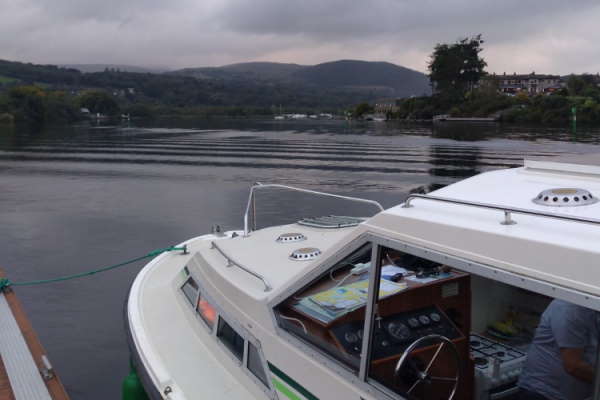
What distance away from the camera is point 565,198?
2.41 meters

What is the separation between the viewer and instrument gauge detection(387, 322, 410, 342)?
2691 mm

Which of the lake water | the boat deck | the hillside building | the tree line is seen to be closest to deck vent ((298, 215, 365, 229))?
the boat deck

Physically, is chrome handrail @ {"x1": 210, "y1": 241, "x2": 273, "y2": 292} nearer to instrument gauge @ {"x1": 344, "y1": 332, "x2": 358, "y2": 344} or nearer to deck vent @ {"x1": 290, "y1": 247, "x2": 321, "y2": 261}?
deck vent @ {"x1": 290, "y1": 247, "x2": 321, "y2": 261}

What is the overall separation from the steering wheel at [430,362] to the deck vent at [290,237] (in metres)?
2.28

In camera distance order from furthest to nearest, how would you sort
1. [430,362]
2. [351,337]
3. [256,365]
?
[256,365]
[351,337]
[430,362]

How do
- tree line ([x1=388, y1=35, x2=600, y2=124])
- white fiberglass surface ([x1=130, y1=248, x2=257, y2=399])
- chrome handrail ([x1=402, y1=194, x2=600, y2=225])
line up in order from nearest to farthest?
chrome handrail ([x1=402, y1=194, x2=600, y2=225]), white fiberglass surface ([x1=130, y1=248, x2=257, y2=399]), tree line ([x1=388, y1=35, x2=600, y2=124])

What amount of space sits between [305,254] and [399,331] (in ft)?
5.31

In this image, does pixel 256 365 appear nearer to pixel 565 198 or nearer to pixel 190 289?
pixel 190 289

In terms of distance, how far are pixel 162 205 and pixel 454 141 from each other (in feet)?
93.3

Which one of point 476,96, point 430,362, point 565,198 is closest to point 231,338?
point 430,362

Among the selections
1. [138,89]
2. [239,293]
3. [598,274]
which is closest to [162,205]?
[239,293]

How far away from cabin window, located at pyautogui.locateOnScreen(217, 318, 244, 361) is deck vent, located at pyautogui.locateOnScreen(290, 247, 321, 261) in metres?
0.76

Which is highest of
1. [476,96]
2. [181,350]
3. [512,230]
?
[476,96]

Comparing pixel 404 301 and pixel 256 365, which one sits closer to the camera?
pixel 404 301
